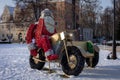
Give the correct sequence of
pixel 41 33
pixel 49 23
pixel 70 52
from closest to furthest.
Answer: pixel 70 52 < pixel 41 33 < pixel 49 23

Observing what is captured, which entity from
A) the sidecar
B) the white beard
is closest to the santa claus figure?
the white beard

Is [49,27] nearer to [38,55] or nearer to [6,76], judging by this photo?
[38,55]

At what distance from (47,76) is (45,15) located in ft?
9.35

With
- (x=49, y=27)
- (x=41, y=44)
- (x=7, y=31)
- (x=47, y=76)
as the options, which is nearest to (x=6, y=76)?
(x=47, y=76)

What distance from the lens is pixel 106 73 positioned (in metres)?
Answer: 11.5

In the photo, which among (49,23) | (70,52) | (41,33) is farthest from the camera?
(49,23)

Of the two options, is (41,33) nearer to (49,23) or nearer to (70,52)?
(49,23)

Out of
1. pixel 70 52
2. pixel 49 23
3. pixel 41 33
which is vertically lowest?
pixel 70 52

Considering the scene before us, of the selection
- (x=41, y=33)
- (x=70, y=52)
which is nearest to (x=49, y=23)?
(x=41, y=33)

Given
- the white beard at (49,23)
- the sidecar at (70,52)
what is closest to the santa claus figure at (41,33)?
the white beard at (49,23)

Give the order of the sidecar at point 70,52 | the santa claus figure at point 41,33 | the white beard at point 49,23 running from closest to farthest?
the sidecar at point 70,52 → the santa claus figure at point 41,33 → the white beard at point 49,23

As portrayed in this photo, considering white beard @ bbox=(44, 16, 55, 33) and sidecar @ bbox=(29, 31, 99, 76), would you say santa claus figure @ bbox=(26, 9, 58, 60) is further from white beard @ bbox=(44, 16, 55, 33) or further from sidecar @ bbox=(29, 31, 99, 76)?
sidecar @ bbox=(29, 31, 99, 76)

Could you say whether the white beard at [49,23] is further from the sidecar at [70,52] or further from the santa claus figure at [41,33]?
the sidecar at [70,52]

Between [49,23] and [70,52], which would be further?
[49,23]
